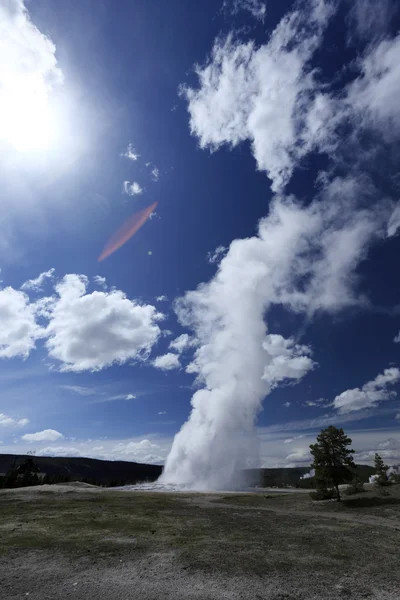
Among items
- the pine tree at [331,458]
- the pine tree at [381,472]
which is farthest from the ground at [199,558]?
the pine tree at [381,472]

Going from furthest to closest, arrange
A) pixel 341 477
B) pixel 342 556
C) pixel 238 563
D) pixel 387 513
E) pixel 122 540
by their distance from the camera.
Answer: pixel 341 477 < pixel 387 513 < pixel 122 540 < pixel 342 556 < pixel 238 563

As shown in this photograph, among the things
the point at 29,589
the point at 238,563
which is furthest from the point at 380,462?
the point at 29,589

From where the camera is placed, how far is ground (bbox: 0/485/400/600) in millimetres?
13352

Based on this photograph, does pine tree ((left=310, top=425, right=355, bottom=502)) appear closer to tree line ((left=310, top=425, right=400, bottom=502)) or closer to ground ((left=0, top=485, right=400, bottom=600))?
tree line ((left=310, top=425, right=400, bottom=502))

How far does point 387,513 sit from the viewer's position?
33.1m

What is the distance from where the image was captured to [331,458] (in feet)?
146

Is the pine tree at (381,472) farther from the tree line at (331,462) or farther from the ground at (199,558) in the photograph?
the ground at (199,558)

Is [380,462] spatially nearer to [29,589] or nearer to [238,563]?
[238,563]

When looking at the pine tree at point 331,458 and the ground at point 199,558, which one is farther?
the pine tree at point 331,458

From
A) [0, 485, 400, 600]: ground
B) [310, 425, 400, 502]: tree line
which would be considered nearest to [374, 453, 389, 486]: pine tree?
[310, 425, 400, 502]: tree line

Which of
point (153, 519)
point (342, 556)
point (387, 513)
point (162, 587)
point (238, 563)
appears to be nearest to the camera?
point (162, 587)

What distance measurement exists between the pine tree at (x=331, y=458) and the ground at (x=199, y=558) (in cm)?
1317

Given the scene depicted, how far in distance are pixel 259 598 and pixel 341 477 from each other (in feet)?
121

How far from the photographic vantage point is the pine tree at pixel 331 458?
143 ft
